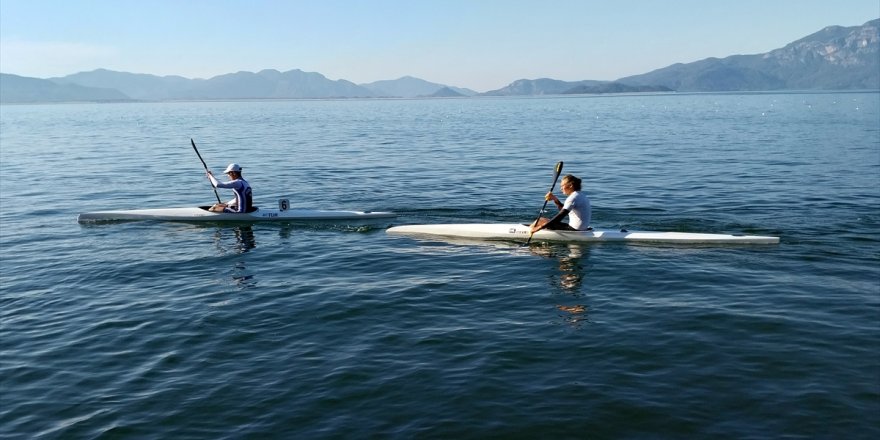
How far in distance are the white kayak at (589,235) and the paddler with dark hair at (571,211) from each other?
0.17 metres

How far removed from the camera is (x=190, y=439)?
8.82 metres

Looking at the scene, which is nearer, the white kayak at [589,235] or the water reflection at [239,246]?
the water reflection at [239,246]

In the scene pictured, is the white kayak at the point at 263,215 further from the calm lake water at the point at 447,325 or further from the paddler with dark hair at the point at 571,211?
the paddler with dark hair at the point at 571,211

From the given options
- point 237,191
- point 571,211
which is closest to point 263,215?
point 237,191

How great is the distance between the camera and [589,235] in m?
18.4

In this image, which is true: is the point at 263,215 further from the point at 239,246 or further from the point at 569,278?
the point at 569,278

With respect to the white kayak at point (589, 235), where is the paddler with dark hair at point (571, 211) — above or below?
above

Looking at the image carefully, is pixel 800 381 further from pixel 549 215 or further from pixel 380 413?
pixel 549 215

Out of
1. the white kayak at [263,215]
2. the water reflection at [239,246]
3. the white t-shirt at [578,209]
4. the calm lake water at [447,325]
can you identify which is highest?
the white t-shirt at [578,209]

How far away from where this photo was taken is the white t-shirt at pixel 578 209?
1795cm

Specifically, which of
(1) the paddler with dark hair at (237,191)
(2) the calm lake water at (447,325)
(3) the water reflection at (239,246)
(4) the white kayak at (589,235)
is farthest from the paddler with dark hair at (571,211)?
(1) the paddler with dark hair at (237,191)

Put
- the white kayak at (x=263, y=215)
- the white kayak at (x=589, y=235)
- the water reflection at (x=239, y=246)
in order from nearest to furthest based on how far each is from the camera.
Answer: the water reflection at (x=239, y=246) → the white kayak at (x=589, y=235) → the white kayak at (x=263, y=215)

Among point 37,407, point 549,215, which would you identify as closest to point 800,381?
point 37,407

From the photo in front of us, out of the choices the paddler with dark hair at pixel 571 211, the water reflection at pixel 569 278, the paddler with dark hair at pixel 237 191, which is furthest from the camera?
the paddler with dark hair at pixel 237 191
